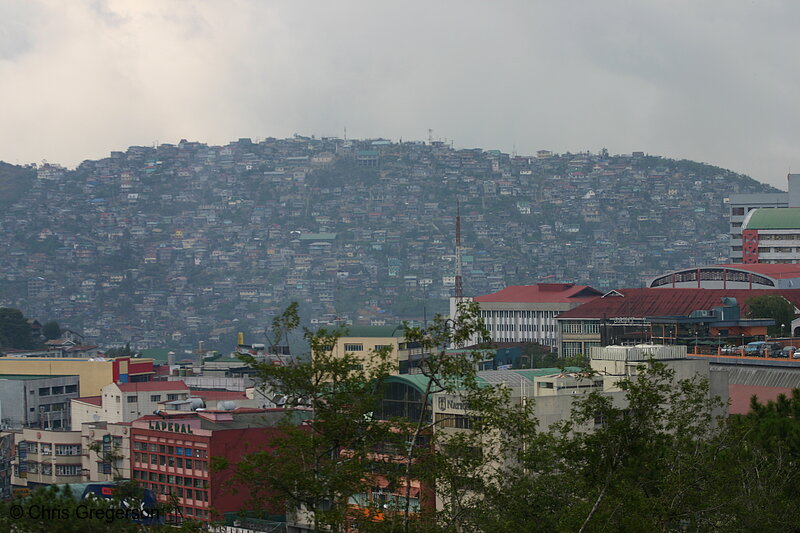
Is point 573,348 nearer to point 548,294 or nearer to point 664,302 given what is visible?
point 664,302

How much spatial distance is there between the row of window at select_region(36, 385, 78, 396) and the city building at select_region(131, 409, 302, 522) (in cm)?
3625

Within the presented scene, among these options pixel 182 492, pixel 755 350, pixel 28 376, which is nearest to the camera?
pixel 182 492

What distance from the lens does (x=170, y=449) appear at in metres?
54.9

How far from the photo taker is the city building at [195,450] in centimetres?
5194

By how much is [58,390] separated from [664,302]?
4521 centimetres

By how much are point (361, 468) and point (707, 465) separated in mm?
7933

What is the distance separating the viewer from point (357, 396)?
2284 cm

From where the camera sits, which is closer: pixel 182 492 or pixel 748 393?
pixel 182 492

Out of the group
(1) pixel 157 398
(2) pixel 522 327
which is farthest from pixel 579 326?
(1) pixel 157 398

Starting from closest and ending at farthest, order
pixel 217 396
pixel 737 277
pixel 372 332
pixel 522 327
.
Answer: pixel 217 396, pixel 372 332, pixel 737 277, pixel 522 327

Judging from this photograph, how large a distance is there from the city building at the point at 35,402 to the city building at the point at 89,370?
304 cm

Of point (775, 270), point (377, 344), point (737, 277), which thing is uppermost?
point (775, 270)

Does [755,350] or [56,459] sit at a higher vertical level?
[755,350]

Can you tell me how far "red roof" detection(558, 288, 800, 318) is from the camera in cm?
10550
